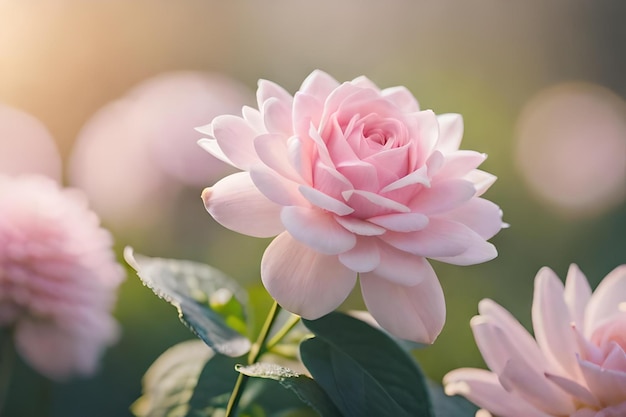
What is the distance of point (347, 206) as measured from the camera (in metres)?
0.27

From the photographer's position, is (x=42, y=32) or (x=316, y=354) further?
(x=42, y=32)

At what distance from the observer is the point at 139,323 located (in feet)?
2.17

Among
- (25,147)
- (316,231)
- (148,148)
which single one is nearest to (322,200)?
(316,231)

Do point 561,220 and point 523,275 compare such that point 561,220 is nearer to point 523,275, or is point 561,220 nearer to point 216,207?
point 523,275

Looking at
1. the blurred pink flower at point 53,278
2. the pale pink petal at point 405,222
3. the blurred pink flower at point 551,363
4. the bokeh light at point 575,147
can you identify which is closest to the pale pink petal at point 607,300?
the blurred pink flower at point 551,363

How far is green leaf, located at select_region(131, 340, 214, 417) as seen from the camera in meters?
0.38

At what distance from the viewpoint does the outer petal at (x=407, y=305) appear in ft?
0.91

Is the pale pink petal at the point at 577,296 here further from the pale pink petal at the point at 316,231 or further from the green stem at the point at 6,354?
the green stem at the point at 6,354

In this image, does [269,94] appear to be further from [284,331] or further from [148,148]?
[148,148]

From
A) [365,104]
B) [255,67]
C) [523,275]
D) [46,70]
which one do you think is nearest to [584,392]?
[365,104]

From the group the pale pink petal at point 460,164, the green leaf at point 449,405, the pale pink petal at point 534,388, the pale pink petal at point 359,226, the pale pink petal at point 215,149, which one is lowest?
the green leaf at point 449,405

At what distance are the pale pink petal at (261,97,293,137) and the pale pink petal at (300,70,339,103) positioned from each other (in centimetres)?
2

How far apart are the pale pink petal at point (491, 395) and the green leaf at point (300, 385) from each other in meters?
0.06

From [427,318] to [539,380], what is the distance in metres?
0.06
